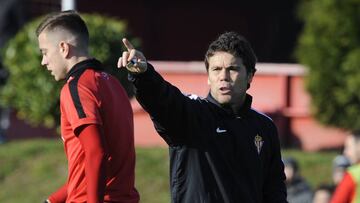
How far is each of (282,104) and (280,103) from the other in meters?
0.03

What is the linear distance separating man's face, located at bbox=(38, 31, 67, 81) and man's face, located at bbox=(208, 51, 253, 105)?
0.89m

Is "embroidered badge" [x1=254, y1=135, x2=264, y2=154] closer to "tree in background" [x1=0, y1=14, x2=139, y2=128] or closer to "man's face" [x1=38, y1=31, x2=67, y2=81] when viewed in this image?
"man's face" [x1=38, y1=31, x2=67, y2=81]

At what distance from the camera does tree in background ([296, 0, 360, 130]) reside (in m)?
15.3

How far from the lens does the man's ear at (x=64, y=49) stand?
6.01m

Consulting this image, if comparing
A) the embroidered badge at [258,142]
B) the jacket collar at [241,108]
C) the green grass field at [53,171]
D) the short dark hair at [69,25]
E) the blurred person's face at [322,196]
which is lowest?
the green grass field at [53,171]

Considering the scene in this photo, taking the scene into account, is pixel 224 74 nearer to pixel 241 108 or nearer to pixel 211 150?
pixel 241 108

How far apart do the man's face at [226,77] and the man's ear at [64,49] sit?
0.86 m

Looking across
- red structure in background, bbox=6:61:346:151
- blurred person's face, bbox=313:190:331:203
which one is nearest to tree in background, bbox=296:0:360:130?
red structure in background, bbox=6:61:346:151

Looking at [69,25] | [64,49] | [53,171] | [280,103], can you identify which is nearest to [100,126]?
[64,49]

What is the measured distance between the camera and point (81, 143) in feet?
18.8

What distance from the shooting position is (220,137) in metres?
5.52

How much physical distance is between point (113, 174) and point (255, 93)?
1114cm

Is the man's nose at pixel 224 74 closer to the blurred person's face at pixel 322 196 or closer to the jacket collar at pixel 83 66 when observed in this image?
the jacket collar at pixel 83 66

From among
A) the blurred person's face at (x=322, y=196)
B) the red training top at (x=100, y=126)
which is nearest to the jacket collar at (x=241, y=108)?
the red training top at (x=100, y=126)
